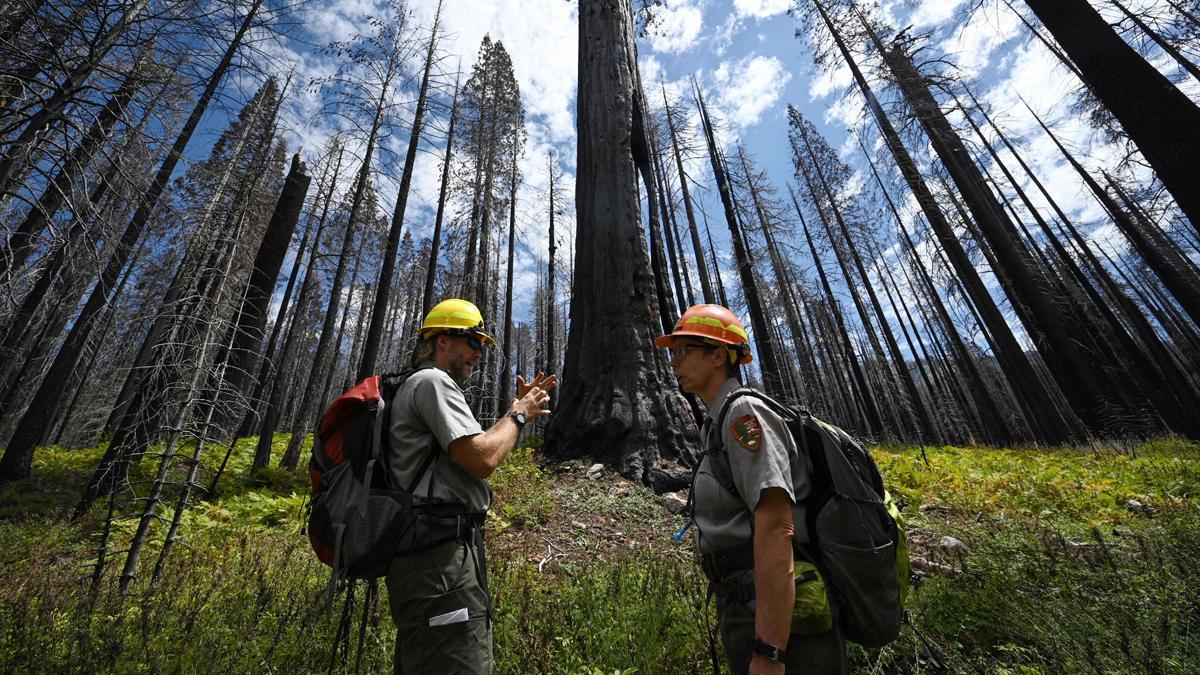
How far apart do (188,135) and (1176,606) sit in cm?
1794

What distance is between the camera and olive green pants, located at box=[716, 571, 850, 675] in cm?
143

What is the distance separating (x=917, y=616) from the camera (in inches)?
109

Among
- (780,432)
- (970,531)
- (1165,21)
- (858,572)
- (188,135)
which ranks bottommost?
(970,531)

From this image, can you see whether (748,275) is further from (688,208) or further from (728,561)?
(728,561)

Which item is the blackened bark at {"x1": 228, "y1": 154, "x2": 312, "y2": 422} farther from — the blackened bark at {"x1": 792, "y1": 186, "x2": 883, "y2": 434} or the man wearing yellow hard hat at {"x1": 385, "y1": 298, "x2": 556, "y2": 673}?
the blackened bark at {"x1": 792, "y1": 186, "x2": 883, "y2": 434}

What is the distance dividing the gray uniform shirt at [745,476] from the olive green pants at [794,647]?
0.18 meters

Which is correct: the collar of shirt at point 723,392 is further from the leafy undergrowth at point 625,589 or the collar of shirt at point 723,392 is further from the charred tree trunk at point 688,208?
the charred tree trunk at point 688,208

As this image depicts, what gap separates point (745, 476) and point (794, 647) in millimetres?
568

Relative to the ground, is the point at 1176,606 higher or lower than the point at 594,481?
lower

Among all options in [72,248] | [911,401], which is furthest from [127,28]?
[911,401]

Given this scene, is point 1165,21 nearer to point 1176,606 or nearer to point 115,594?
point 1176,606

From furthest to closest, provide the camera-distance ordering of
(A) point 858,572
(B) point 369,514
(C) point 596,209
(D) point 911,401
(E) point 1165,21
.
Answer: (D) point 911,401
(C) point 596,209
(E) point 1165,21
(B) point 369,514
(A) point 858,572

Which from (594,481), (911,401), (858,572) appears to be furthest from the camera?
(911,401)

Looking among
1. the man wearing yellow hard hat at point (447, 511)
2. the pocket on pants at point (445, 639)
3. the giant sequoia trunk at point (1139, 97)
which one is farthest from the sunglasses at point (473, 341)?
the giant sequoia trunk at point (1139, 97)
